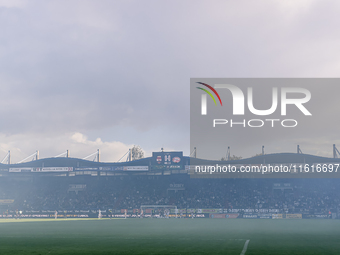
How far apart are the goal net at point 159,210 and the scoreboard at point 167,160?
30.2 feet

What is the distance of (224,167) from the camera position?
83.6 metres

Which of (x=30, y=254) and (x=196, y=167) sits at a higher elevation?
(x=196, y=167)

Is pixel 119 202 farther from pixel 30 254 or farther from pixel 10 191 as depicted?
pixel 30 254

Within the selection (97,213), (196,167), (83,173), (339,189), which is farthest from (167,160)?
(339,189)

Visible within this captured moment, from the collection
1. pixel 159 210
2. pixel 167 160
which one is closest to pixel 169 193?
pixel 167 160

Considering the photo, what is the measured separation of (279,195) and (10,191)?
222 feet

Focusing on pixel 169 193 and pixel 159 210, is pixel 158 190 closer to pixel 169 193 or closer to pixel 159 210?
pixel 169 193

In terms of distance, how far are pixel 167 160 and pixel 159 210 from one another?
1181cm

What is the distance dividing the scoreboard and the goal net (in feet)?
30.2

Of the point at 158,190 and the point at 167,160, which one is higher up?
the point at 167,160

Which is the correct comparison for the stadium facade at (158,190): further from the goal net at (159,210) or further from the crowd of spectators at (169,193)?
the goal net at (159,210)

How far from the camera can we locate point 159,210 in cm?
7406

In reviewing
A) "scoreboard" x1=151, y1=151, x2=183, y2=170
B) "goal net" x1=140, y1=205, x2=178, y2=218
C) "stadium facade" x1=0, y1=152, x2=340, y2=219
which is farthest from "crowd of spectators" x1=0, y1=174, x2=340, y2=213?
"scoreboard" x1=151, y1=151, x2=183, y2=170

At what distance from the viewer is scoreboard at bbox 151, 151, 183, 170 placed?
3162 inches
